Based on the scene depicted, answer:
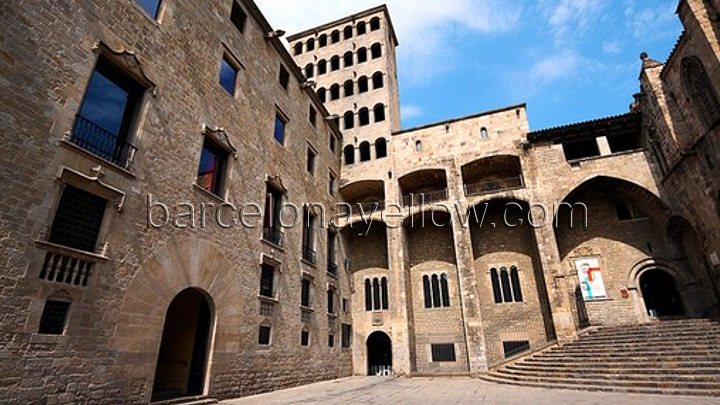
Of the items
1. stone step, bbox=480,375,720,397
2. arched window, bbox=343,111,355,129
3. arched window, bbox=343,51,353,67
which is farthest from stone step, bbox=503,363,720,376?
arched window, bbox=343,51,353,67

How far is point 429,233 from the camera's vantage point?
2173cm

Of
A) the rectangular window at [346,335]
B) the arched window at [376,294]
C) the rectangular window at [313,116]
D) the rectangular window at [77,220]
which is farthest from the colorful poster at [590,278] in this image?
the rectangular window at [77,220]

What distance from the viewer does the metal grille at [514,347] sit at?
1725cm

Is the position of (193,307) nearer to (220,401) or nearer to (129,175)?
(220,401)

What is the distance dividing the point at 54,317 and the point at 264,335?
21.5 feet

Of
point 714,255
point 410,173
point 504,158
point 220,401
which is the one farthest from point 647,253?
point 220,401

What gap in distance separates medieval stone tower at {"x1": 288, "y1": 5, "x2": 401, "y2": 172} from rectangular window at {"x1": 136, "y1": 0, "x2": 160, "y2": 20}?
13.6m

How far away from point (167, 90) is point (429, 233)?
647 inches

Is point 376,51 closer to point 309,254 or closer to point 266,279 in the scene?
point 309,254

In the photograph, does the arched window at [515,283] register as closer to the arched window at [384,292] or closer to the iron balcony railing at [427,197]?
the iron balcony railing at [427,197]

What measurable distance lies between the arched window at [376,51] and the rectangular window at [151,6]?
19.0m

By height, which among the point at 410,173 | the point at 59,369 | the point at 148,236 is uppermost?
the point at 410,173

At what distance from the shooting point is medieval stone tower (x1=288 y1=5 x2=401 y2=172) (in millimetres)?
23750

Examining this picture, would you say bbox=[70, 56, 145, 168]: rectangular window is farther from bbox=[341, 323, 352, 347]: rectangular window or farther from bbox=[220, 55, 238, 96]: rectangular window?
bbox=[341, 323, 352, 347]: rectangular window
